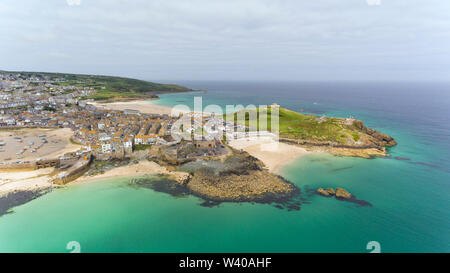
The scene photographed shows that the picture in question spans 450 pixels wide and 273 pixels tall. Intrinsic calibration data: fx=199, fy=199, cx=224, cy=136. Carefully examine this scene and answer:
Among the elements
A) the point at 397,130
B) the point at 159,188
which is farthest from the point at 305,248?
the point at 397,130

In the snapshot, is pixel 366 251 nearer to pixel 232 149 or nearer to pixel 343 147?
pixel 232 149

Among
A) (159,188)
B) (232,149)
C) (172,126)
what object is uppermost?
(172,126)

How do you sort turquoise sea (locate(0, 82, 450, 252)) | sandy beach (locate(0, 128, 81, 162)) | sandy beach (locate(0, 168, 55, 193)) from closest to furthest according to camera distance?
turquoise sea (locate(0, 82, 450, 252)), sandy beach (locate(0, 168, 55, 193)), sandy beach (locate(0, 128, 81, 162))

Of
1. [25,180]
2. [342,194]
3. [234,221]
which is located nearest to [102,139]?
[25,180]

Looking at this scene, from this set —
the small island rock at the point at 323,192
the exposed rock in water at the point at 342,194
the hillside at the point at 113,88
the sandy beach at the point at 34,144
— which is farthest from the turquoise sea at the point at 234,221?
the hillside at the point at 113,88

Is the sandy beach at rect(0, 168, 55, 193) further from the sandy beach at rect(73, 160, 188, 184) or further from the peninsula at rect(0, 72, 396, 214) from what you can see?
the sandy beach at rect(73, 160, 188, 184)

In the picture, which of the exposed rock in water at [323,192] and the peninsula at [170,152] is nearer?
the exposed rock in water at [323,192]

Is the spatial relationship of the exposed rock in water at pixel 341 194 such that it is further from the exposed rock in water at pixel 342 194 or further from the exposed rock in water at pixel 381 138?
the exposed rock in water at pixel 381 138

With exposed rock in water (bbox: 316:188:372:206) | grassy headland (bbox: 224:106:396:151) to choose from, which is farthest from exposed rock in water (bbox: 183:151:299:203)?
grassy headland (bbox: 224:106:396:151)
